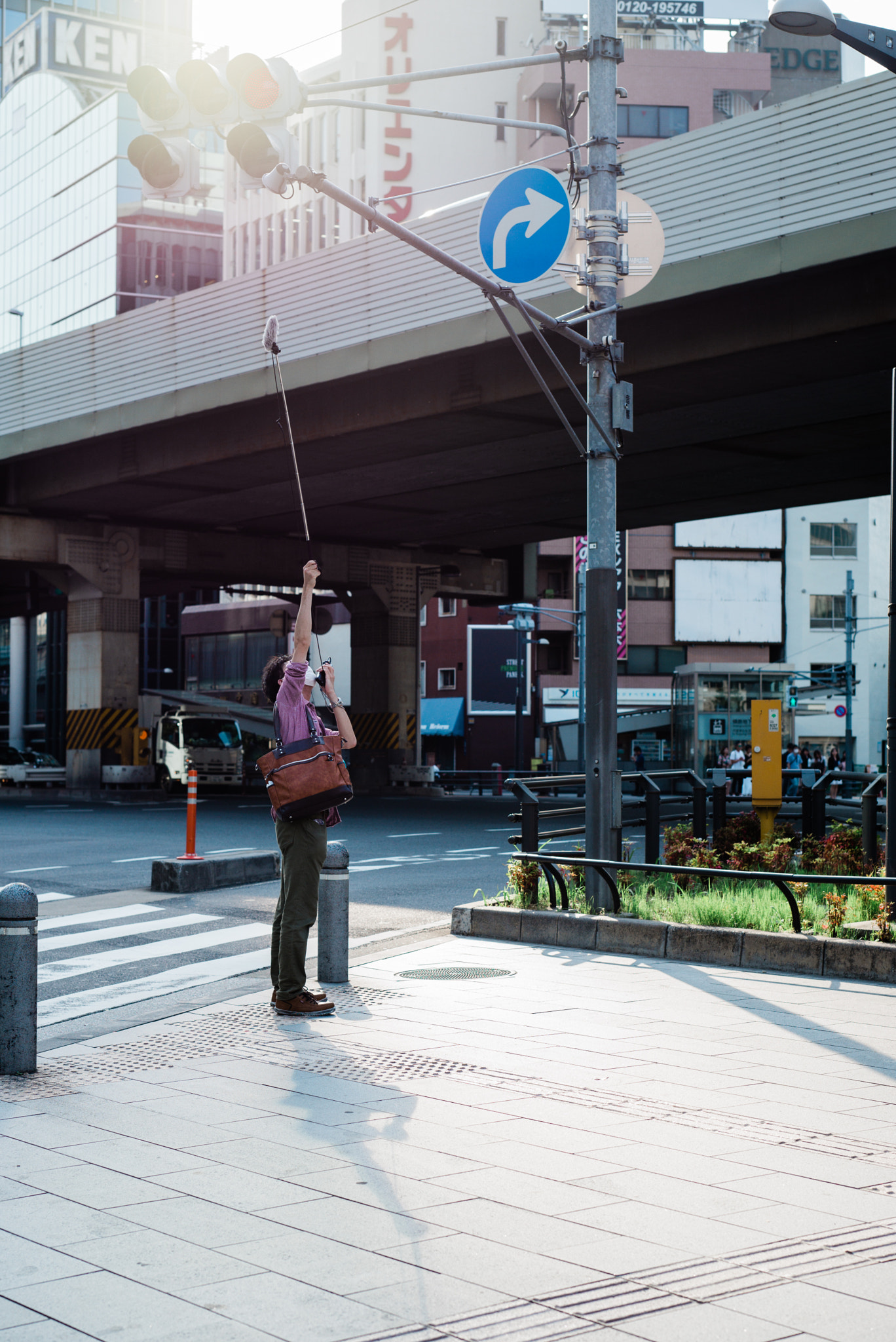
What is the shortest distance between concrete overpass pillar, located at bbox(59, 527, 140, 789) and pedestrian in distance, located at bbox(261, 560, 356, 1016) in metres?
32.8

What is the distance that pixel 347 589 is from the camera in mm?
46469

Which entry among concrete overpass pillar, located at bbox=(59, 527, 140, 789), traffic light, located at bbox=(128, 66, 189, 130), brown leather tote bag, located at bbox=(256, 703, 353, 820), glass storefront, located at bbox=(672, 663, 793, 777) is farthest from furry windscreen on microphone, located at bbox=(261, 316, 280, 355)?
glass storefront, located at bbox=(672, 663, 793, 777)

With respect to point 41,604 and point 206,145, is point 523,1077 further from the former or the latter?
point 206,145

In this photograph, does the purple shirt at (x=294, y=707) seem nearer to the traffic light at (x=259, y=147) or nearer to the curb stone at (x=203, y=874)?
the traffic light at (x=259, y=147)

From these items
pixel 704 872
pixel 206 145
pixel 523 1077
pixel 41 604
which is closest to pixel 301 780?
pixel 523 1077

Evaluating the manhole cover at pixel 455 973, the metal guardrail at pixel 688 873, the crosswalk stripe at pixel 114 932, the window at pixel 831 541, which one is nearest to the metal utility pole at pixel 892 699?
the metal guardrail at pixel 688 873

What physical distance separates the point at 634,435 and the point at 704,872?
65.2 ft

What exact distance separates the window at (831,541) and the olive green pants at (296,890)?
2729 inches

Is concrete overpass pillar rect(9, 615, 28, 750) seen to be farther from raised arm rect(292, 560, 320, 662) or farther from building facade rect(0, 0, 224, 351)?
raised arm rect(292, 560, 320, 662)

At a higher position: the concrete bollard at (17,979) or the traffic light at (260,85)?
the traffic light at (260,85)

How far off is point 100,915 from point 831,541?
6582 centimetres

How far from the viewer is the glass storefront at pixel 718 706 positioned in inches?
1612

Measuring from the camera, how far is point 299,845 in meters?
7.88

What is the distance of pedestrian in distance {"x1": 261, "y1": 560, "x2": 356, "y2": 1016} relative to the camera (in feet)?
25.8
